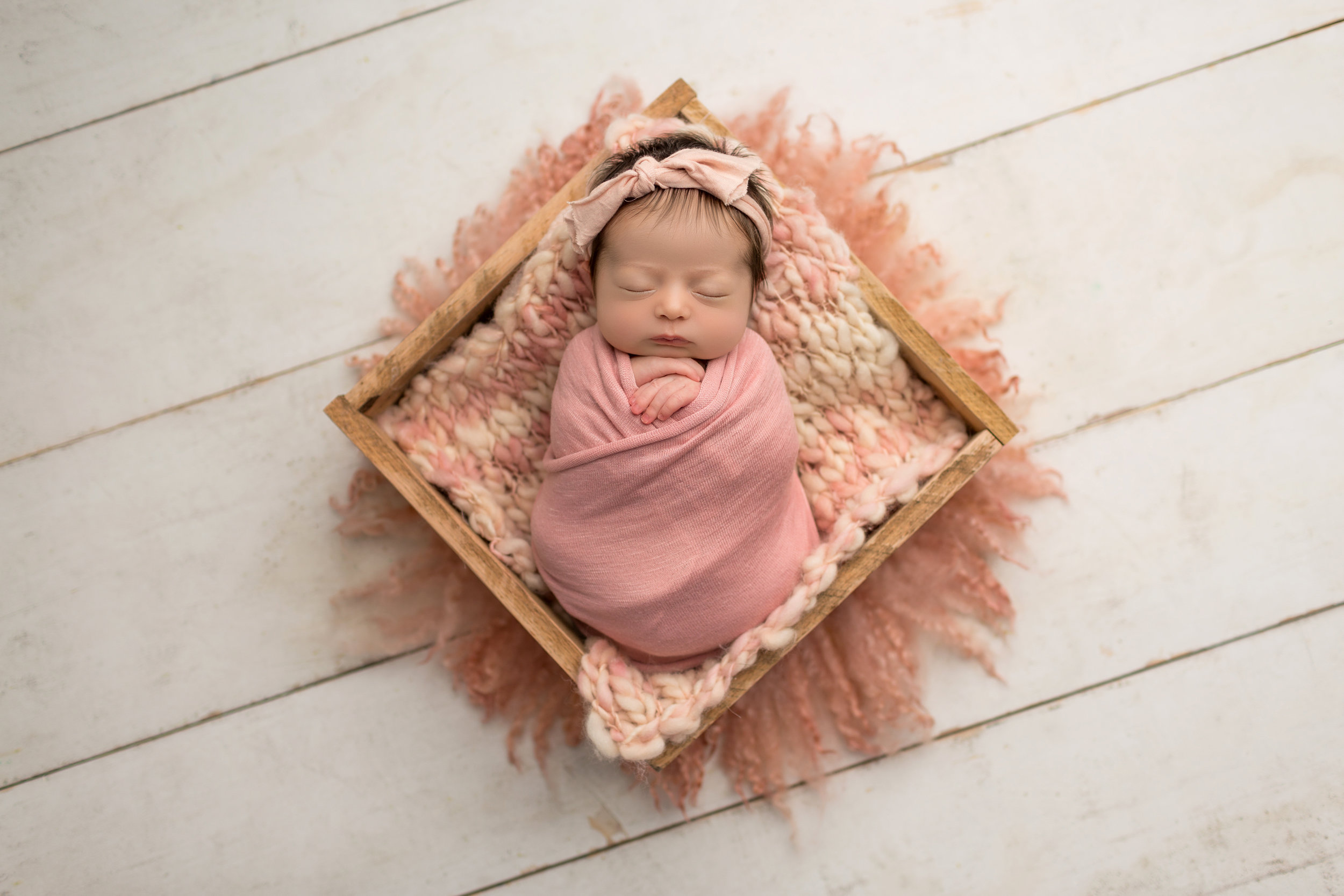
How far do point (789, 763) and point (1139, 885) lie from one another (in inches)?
19.6

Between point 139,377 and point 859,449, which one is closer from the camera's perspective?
point 859,449

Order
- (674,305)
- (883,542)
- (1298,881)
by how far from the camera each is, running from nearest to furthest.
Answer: (674,305), (883,542), (1298,881)

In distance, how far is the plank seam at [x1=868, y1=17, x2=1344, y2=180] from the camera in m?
1.19

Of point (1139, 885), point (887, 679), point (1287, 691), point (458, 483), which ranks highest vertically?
point (458, 483)

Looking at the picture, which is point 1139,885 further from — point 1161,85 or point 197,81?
point 197,81

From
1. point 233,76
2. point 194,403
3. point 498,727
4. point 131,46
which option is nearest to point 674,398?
point 498,727

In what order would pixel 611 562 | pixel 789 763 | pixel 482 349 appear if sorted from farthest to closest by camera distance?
pixel 789 763
pixel 482 349
pixel 611 562

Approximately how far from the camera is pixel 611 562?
929mm

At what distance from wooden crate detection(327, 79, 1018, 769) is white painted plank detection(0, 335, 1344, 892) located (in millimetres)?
249

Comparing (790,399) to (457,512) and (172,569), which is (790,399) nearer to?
(457,512)

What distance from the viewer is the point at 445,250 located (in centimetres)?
120

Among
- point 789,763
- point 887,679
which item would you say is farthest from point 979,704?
point 789,763

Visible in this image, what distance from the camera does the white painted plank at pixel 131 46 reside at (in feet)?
3.97

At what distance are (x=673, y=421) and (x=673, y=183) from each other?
0.25 metres
